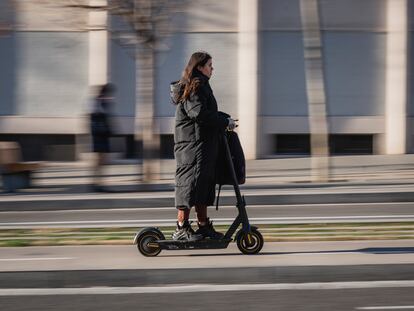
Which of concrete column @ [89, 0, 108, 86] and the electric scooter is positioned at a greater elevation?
concrete column @ [89, 0, 108, 86]

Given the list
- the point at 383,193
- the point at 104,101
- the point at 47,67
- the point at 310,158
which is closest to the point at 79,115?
the point at 47,67

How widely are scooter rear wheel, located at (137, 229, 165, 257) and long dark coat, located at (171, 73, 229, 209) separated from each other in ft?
1.26

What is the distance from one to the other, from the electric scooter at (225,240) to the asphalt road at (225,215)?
2.44 m

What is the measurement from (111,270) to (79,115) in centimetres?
1493

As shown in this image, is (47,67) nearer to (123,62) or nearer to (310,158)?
(123,62)

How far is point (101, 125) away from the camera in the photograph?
567 inches

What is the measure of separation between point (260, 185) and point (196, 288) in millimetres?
8612

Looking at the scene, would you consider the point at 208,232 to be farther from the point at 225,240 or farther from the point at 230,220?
the point at 230,220

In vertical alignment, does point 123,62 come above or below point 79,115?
above

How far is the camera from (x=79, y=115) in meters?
21.8

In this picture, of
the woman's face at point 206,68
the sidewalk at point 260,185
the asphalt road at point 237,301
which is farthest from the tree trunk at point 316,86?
the asphalt road at point 237,301

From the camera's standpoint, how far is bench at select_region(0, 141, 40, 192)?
15242 mm

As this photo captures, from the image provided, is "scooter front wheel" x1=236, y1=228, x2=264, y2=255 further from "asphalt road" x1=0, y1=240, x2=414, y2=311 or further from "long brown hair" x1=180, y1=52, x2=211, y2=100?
"long brown hair" x1=180, y1=52, x2=211, y2=100

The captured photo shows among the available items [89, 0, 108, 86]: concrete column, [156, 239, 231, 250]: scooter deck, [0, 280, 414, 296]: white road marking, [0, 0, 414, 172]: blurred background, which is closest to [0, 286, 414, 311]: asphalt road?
[0, 280, 414, 296]: white road marking
